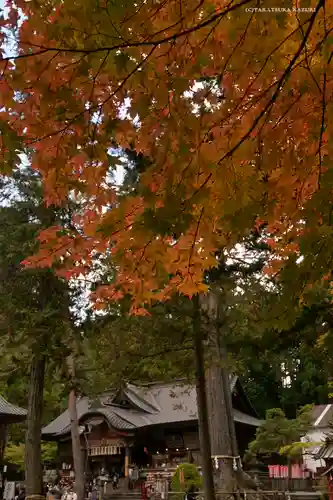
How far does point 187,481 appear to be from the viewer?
57.0ft

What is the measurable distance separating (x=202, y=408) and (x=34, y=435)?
6606 mm

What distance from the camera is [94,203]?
3027mm

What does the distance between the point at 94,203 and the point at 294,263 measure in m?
1.32

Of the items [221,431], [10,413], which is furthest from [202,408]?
[10,413]

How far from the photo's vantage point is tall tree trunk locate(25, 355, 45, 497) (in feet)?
29.9

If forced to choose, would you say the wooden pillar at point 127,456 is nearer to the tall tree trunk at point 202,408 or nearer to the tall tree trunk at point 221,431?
the tall tree trunk at point 221,431

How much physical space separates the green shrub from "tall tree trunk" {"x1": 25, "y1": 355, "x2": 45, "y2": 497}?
347 inches

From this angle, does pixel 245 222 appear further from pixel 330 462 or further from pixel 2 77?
pixel 330 462

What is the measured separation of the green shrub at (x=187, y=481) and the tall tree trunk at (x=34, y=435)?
8.80 m

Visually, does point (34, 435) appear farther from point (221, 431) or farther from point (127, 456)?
point (127, 456)

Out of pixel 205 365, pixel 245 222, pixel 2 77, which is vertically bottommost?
pixel 205 365

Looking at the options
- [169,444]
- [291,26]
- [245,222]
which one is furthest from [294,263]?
A: [169,444]

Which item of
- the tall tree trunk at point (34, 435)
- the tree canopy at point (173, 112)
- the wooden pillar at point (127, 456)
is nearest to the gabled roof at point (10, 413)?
the wooden pillar at point (127, 456)

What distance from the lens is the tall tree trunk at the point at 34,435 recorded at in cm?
910
